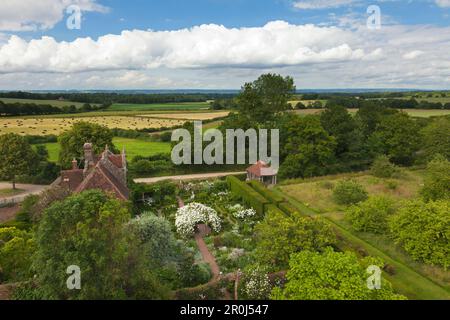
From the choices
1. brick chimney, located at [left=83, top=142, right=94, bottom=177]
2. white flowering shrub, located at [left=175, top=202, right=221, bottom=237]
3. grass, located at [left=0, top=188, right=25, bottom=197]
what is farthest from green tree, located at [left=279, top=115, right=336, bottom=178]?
grass, located at [left=0, top=188, right=25, bottom=197]

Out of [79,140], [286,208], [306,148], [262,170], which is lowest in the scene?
[286,208]

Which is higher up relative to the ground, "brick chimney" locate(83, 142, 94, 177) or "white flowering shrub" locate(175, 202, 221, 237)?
"brick chimney" locate(83, 142, 94, 177)

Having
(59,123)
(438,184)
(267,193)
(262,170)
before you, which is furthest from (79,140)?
(59,123)

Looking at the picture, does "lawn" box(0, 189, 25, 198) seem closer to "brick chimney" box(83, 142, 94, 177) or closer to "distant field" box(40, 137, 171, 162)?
"distant field" box(40, 137, 171, 162)

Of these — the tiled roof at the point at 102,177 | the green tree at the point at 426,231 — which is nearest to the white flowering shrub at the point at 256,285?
the green tree at the point at 426,231

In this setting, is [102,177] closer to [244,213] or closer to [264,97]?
[244,213]

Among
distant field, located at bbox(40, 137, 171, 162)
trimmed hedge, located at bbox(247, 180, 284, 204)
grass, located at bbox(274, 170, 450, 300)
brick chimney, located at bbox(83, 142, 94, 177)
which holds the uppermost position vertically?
brick chimney, located at bbox(83, 142, 94, 177)

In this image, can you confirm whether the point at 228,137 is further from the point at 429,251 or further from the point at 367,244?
the point at 429,251
